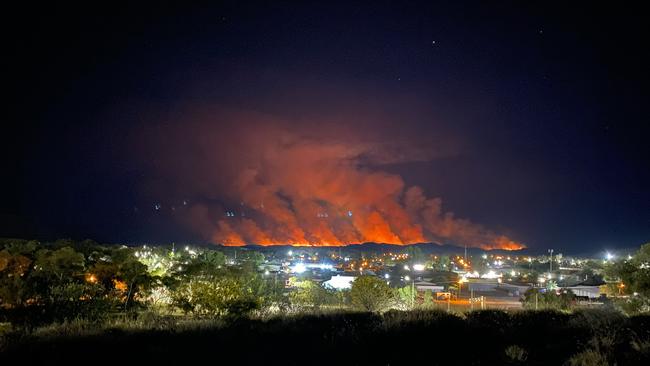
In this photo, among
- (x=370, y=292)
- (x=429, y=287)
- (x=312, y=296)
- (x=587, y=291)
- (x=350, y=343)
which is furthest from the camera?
(x=429, y=287)

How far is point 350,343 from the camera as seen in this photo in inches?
384

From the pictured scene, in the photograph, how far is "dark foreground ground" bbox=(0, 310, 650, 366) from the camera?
8398 mm

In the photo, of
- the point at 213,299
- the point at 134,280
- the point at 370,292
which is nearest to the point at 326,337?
the point at 213,299

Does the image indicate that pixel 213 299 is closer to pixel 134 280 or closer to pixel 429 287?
pixel 134 280

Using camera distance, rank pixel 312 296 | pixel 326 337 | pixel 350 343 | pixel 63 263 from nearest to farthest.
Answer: pixel 350 343 < pixel 326 337 < pixel 63 263 < pixel 312 296

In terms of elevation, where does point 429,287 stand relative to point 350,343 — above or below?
above

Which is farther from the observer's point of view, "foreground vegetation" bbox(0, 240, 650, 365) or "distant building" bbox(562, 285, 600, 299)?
"distant building" bbox(562, 285, 600, 299)

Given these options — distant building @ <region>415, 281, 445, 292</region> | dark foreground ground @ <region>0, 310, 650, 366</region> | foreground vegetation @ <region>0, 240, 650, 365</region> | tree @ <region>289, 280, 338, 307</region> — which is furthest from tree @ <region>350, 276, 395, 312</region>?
distant building @ <region>415, 281, 445, 292</region>

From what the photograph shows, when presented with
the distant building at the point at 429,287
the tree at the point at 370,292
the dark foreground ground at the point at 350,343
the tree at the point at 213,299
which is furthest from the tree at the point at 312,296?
the dark foreground ground at the point at 350,343

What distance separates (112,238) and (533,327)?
194 meters

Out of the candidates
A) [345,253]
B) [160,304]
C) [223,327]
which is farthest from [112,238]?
[223,327]

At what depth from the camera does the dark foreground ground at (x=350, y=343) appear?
8398 millimetres

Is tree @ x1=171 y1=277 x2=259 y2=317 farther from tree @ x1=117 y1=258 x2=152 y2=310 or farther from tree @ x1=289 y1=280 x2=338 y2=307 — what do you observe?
tree @ x1=289 y1=280 x2=338 y2=307

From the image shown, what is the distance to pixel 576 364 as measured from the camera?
7.88m
